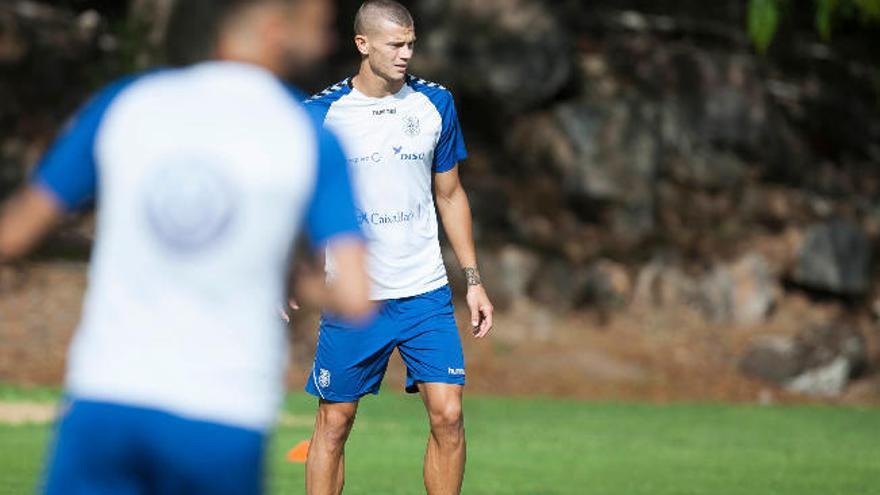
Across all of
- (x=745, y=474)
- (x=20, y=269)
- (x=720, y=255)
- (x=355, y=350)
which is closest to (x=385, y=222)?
(x=355, y=350)

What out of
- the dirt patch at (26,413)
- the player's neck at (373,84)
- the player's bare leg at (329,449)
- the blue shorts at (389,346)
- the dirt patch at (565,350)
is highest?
the player's neck at (373,84)

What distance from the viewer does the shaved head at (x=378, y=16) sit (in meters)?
7.49

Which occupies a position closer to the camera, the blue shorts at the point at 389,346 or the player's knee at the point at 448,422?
the player's knee at the point at 448,422

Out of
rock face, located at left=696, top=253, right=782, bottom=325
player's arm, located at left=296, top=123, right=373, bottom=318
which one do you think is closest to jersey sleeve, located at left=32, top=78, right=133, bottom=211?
player's arm, located at left=296, top=123, right=373, bottom=318

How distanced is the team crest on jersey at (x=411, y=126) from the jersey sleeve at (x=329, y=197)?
3.96 m

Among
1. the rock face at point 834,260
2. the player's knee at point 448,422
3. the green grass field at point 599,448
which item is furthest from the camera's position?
the rock face at point 834,260

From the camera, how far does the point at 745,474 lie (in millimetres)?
11914

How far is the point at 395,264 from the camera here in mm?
7547

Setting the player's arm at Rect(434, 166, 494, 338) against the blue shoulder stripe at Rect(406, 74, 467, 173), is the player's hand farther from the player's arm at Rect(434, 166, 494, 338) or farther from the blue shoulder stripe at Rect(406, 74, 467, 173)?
the blue shoulder stripe at Rect(406, 74, 467, 173)

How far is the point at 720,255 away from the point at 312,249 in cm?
2341

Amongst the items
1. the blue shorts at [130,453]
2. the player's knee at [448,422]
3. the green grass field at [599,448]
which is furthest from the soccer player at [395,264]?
the blue shorts at [130,453]

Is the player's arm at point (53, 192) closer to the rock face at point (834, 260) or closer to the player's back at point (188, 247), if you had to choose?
the player's back at point (188, 247)


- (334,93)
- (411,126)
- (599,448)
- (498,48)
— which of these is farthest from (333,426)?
(498,48)

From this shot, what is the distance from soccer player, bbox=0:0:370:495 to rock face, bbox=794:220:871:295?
2362 centimetres
